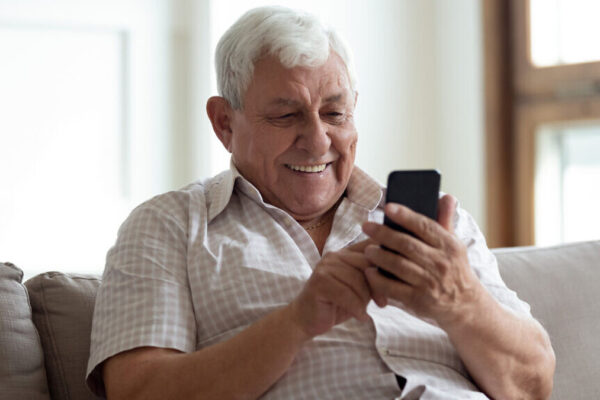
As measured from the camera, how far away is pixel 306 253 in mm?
1424

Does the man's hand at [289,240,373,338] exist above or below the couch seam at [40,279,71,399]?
above

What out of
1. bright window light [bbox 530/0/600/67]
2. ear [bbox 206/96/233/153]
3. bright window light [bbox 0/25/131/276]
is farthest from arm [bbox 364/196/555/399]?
bright window light [bbox 0/25/131/276]

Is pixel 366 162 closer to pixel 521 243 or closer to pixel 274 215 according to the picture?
pixel 521 243

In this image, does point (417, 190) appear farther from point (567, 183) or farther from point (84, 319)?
point (567, 183)

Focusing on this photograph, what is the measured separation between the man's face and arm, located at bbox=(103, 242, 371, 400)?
13.0 inches

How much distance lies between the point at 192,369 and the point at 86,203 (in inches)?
105

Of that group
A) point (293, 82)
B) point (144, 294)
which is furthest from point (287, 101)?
point (144, 294)

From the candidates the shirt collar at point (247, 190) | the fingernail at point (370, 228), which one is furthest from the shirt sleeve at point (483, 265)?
the fingernail at point (370, 228)

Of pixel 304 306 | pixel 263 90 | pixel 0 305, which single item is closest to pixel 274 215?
pixel 263 90

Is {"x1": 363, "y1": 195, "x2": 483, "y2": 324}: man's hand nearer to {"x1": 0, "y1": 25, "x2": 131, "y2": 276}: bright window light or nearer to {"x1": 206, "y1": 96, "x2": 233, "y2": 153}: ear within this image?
{"x1": 206, "y1": 96, "x2": 233, "y2": 153}: ear

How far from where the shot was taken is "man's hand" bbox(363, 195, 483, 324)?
1065 mm

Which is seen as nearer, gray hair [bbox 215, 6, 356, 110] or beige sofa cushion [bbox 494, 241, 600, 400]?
gray hair [bbox 215, 6, 356, 110]

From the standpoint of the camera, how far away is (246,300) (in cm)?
133

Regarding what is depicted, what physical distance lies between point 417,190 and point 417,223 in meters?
0.06
